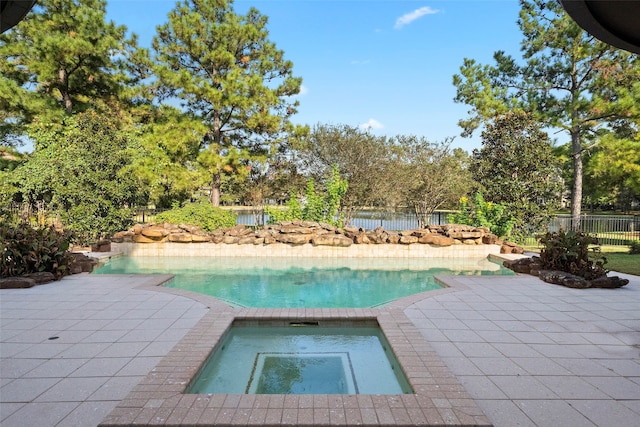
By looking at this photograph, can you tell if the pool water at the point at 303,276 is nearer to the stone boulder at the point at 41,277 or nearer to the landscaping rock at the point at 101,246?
the landscaping rock at the point at 101,246

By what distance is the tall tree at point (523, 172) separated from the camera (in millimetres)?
11234

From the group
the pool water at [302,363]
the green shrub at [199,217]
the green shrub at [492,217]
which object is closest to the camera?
the pool water at [302,363]

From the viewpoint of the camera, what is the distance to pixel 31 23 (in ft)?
44.3

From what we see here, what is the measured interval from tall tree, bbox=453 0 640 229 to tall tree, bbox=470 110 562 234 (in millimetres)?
3460

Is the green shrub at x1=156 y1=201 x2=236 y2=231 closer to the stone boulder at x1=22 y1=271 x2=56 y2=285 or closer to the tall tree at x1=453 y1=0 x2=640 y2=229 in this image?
the stone boulder at x1=22 y1=271 x2=56 y2=285

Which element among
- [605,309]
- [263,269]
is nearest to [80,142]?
[263,269]

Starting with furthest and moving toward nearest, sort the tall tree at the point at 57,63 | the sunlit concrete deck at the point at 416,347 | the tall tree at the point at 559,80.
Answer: the tall tree at the point at 559,80, the tall tree at the point at 57,63, the sunlit concrete deck at the point at 416,347

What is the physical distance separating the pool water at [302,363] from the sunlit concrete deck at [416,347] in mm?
313

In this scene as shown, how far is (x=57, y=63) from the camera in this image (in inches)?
528

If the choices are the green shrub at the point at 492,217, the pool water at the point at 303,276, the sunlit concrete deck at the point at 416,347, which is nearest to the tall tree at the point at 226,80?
the pool water at the point at 303,276

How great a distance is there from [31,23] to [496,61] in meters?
18.0

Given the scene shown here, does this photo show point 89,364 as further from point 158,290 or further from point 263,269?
point 263,269

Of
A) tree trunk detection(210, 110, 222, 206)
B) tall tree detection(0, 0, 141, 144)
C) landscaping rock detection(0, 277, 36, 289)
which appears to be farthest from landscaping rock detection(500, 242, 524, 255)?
tall tree detection(0, 0, 141, 144)

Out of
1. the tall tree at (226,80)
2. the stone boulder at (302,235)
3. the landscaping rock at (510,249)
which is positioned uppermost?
the tall tree at (226,80)
